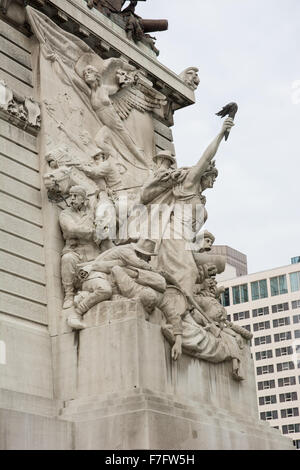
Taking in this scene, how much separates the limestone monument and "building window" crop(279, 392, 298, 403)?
60835 mm

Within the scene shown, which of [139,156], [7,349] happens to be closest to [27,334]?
[7,349]

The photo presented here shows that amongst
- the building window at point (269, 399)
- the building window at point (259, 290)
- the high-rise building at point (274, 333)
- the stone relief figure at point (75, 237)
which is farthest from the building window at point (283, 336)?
the stone relief figure at point (75, 237)

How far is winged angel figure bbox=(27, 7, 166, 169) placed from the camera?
63.8 feet

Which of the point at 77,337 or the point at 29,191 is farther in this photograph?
the point at 29,191

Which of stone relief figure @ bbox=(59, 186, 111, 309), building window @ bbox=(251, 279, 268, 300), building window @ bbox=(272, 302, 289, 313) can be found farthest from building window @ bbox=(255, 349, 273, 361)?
stone relief figure @ bbox=(59, 186, 111, 309)

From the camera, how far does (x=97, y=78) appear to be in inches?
789

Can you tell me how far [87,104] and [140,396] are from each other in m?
7.84

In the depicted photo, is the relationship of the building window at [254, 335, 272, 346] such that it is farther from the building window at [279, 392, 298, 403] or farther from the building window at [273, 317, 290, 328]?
the building window at [279, 392, 298, 403]

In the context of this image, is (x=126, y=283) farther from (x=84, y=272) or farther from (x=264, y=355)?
(x=264, y=355)

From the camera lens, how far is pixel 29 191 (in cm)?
1781

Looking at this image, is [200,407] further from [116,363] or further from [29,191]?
[29,191]
